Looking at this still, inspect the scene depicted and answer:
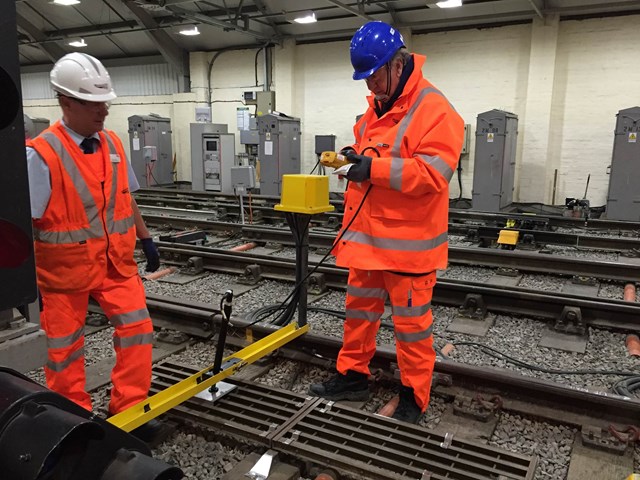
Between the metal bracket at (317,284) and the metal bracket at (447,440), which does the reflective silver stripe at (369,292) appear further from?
the metal bracket at (317,284)

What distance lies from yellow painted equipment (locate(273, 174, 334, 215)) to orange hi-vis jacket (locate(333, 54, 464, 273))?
0.57 meters

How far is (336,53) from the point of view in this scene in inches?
618

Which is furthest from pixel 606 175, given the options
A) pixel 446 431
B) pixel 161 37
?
pixel 161 37

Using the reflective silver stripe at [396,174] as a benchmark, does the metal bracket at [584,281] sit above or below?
below

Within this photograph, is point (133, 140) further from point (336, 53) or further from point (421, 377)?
point (421, 377)

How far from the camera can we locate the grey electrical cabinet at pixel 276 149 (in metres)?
14.4

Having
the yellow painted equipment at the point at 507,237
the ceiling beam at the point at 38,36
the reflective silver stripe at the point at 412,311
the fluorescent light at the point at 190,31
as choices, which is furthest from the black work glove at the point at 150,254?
the ceiling beam at the point at 38,36

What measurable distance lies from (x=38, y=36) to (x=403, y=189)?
21.2 metres

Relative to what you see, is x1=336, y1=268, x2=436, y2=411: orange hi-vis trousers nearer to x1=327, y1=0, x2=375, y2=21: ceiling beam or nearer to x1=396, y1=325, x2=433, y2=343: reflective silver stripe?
x1=396, y1=325, x2=433, y2=343: reflective silver stripe

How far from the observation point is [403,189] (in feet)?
9.10

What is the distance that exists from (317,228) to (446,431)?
7308 mm

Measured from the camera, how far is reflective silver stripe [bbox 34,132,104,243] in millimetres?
2584

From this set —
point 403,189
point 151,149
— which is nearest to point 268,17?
point 151,149

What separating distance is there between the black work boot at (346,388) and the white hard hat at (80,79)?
2.16 meters
